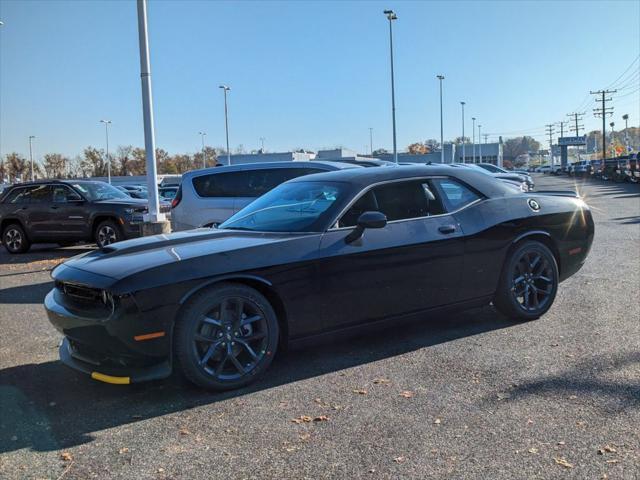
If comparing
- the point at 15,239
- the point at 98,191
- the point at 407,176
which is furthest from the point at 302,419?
the point at 15,239

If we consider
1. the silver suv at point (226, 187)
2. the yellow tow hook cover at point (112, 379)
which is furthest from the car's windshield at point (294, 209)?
the silver suv at point (226, 187)

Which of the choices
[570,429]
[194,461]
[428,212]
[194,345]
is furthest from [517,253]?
[194,461]

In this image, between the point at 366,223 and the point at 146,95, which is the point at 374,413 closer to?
the point at 366,223

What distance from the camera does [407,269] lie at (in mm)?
4785

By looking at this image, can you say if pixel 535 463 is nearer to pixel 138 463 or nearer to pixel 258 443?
pixel 258 443

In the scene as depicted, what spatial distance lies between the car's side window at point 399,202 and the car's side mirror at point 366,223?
0.16m

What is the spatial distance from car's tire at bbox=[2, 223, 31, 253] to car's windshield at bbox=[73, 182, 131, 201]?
1.75m

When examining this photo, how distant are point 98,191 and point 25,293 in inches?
216

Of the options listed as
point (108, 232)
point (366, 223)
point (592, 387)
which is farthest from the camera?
point (108, 232)

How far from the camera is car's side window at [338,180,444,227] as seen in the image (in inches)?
191

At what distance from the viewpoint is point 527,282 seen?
220 inches

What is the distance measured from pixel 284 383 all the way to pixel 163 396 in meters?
0.85

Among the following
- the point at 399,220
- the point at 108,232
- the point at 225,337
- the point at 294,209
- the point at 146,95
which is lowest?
the point at 225,337

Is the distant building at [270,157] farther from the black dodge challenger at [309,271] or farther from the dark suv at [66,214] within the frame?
the black dodge challenger at [309,271]
